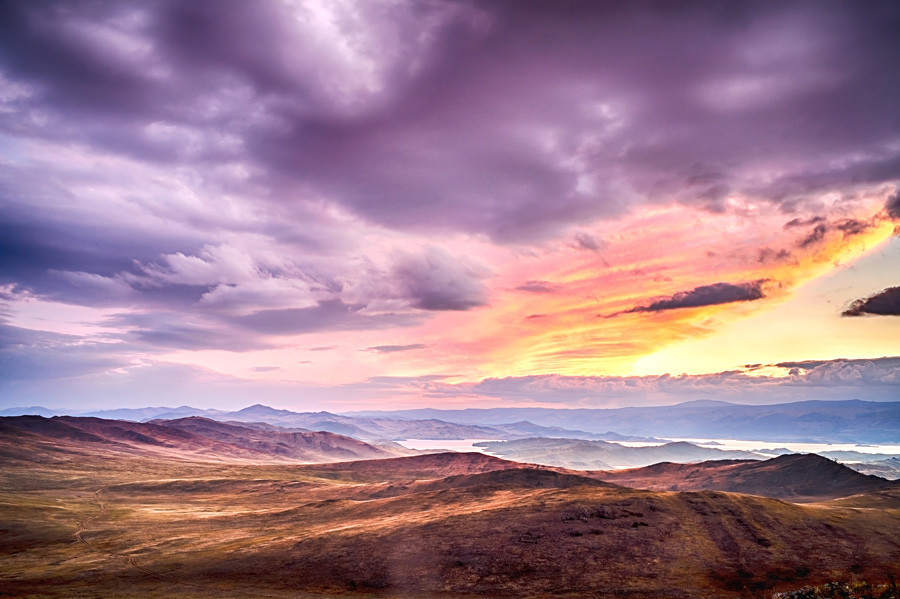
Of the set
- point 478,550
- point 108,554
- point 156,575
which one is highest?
point 478,550

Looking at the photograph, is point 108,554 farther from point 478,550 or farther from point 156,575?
point 478,550

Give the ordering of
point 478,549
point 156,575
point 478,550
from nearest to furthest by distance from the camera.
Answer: point 156,575 → point 478,550 → point 478,549

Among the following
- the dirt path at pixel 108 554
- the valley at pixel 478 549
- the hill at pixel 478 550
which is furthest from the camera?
the dirt path at pixel 108 554

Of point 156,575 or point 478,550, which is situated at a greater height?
point 478,550

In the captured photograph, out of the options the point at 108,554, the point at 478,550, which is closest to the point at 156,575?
the point at 108,554

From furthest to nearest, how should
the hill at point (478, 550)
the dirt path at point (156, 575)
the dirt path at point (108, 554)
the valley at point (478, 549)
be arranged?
the dirt path at point (108, 554)
the valley at point (478, 549)
the hill at point (478, 550)
the dirt path at point (156, 575)

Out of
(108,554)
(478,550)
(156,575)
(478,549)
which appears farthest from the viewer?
(108,554)

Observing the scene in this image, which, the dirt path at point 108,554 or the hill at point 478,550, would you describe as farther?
the dirt path at point 108,554

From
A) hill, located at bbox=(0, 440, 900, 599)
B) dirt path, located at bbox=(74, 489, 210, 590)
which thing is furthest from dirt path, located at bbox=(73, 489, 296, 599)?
hill, located at bbox=(0, 440, 900, 599)

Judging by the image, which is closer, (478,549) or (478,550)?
(478,550)

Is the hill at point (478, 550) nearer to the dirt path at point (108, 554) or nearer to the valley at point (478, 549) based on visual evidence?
the valley at point (478, 549)

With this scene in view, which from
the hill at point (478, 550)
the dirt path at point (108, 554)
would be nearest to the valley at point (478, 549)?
the hill at point (478, 550)

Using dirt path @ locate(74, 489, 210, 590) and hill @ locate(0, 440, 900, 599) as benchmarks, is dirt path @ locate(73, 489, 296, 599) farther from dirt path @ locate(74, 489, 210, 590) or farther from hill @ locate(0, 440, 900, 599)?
hill @ locate(0, 440, 900, 599)

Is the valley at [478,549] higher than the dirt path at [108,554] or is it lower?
higher
